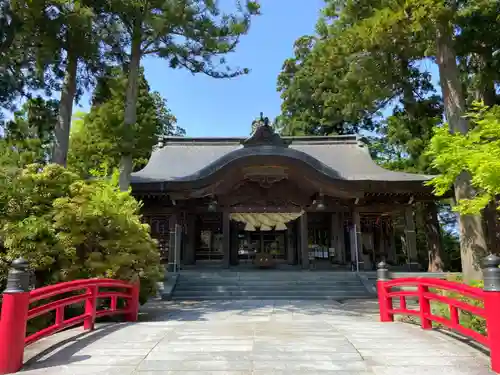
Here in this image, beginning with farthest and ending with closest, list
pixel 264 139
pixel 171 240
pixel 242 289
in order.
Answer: pixel 264 139
pixel 171 240
pixel 242 289

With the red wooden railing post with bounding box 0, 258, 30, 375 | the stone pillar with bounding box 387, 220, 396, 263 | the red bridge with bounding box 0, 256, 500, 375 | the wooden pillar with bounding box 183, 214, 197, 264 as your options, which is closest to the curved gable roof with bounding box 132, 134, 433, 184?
the wooden pillar with bounding box 183, 214, 197, 264

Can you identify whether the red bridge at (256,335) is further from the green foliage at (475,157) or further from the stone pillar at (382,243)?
the stone pillar at (382,243)

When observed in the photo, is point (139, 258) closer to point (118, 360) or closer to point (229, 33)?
point (118, 360)

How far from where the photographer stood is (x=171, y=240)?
1328 centimetres

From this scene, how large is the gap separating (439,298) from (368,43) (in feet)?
23.5

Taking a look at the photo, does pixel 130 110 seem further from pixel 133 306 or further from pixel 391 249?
pixel 391 249

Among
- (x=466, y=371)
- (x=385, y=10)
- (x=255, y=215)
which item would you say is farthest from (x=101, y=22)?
(x=466, y=371)

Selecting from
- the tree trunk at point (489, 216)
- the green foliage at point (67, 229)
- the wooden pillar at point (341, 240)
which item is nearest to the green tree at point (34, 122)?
the green foliage at point (67, 229)

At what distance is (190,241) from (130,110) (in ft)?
22.4

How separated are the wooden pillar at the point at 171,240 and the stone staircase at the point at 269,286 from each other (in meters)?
0.77

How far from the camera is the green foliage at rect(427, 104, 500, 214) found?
616cm

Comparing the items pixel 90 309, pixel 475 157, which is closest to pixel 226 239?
pixel 90 309

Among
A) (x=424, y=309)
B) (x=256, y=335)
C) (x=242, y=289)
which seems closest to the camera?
(x=256, y=335)

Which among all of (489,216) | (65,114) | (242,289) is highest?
(65,114)
